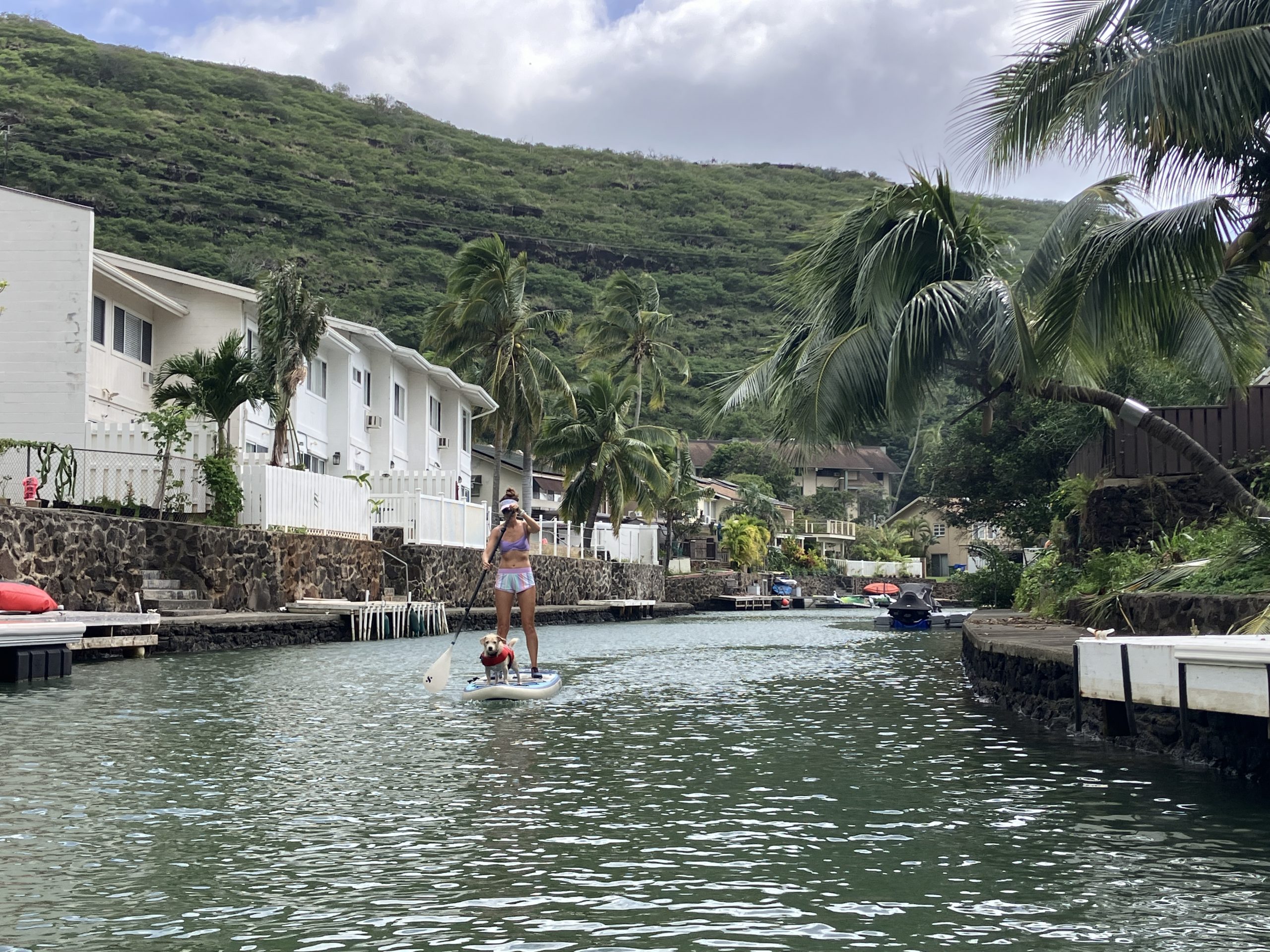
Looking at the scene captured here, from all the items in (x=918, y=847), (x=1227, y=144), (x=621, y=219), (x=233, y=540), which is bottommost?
(x=918, y=847)

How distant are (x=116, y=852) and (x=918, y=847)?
436cm

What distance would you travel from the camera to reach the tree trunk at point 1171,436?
50.8 feet

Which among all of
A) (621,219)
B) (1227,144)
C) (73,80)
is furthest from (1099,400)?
(621,219)

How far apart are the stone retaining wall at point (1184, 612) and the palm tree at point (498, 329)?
3673cm

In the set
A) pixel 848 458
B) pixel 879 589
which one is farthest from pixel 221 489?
pixel 848 458

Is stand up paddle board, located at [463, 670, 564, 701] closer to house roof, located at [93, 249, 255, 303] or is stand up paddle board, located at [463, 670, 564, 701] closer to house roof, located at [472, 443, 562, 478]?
house roof, located at [93, 249, 255, 303]

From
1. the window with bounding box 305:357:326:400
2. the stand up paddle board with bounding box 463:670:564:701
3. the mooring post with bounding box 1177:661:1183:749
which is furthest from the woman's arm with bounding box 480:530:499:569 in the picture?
the window with bounding box 305:357:326:400

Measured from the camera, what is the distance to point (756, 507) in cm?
8475

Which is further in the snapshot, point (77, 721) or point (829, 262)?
point (829, 262)

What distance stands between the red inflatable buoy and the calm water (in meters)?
2.12

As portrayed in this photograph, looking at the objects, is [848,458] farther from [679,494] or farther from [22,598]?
[22,598]

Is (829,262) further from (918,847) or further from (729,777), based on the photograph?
(918,847)

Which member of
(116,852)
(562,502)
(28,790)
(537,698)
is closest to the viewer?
(116,852)

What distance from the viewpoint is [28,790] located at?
8859 mm
